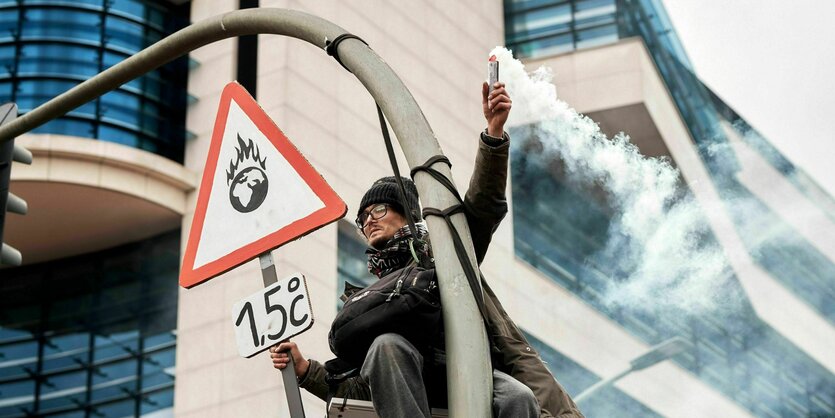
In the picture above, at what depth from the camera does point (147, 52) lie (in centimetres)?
758

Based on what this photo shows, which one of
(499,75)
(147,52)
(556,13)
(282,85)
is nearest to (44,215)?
(282,85)

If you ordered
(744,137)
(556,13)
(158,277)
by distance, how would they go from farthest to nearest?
(556,13), (744,137), (158,277)

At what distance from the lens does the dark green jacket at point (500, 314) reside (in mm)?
5910

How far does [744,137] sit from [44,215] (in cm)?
1479

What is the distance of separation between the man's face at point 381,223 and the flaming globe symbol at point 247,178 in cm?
54

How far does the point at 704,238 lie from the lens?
33.0 meters

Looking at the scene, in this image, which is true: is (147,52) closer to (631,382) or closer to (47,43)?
(47,43)

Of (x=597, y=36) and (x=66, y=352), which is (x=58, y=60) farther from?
(x=597, y=36)

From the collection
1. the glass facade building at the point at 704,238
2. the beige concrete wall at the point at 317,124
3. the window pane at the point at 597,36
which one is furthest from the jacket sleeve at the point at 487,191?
the window pane at the point at 597,36

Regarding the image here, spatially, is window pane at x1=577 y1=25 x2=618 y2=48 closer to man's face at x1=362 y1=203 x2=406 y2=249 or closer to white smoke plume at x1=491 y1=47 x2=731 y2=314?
white smoke plume at x1=491 y1=47 x2=731 y2=314

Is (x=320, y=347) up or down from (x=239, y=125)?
up

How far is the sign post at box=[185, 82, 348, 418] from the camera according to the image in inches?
233

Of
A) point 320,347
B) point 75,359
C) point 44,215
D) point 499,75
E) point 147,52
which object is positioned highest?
point 44,215

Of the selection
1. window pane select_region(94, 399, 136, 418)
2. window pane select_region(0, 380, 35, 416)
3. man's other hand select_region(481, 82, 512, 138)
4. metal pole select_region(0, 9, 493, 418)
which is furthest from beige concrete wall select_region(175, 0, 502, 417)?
man's other hand select_region(481, 82, 512, 138)
